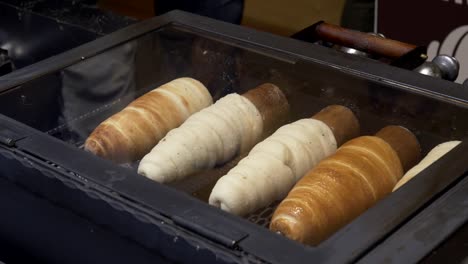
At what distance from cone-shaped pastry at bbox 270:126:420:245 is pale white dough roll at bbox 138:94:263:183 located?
0.51ft

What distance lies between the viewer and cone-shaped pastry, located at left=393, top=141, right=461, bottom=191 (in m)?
0.85

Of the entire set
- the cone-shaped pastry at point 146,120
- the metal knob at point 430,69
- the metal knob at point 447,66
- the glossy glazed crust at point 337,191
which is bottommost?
the cone-shaped pastry at point 146,120

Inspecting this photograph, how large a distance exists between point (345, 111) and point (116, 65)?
36 cm

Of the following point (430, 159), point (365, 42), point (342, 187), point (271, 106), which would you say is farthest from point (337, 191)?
point (365, 42)

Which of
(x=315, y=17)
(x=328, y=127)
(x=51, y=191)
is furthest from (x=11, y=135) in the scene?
(x=315, y=17)

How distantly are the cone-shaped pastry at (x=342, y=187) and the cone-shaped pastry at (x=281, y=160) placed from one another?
0.04 m

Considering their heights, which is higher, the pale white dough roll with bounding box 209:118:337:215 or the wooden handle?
the wooden handle

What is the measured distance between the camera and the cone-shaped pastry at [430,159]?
2.79 feet

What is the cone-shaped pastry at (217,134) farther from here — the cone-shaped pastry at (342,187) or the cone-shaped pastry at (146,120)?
the cone-shaped pastry at (342,187)

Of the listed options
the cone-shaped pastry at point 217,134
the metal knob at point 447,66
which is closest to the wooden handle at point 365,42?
the metal knob at point 447,66

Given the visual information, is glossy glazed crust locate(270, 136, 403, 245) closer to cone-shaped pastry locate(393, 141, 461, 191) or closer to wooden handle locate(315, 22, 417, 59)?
cone-shaped pastry locate(393, 141, 461, 191)

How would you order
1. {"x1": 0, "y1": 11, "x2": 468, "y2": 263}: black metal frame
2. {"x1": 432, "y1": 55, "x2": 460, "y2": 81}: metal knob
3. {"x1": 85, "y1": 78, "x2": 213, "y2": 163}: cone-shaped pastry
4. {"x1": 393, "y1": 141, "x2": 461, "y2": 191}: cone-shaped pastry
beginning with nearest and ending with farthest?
{"x1": 0, "y1": 11, "x2": 468, "y2": 263}: black metal frame, {"x1": 393, "y1": 141, "x2": 461, "y2": 191}: cone-shaped pastry, {"x1": 85, "y1": 78, "x2": 213, "y2": 163}: cone-shaped pastry, {"x1": 432, "y1": 55, "x2": 460, "y2": 81}: metal knob

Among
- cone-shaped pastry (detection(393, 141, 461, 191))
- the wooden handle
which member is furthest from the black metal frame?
the wooden handle

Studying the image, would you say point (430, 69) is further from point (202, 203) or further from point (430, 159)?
point (202, 203)
